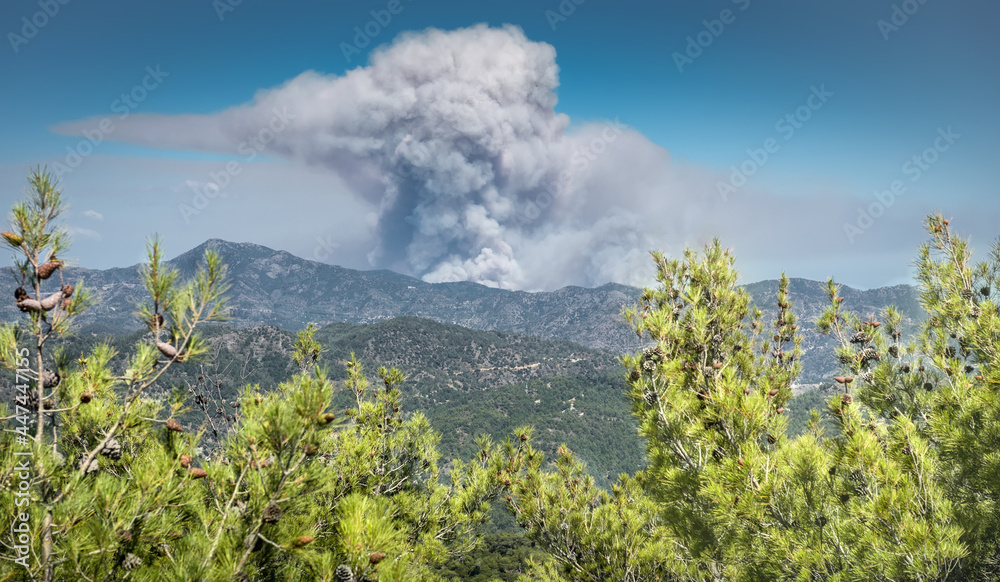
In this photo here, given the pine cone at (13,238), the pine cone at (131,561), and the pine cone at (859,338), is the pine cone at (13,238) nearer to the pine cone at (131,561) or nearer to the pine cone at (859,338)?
the pine cone at (131,561)

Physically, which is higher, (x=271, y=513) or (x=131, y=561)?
(x=271, y=513)

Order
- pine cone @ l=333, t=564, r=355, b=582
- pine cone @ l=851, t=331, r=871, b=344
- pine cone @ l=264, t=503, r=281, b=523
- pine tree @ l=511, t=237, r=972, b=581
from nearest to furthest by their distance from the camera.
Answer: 1. pine cone @ l=264, t=503, r=281, b=523
2. pine cone @ l=333, t=564, r=355, b=582
3. pine tree @ l=511, t=237, r=972, b=581
4. pine cone @ l=851, t=331, r=871, b=344

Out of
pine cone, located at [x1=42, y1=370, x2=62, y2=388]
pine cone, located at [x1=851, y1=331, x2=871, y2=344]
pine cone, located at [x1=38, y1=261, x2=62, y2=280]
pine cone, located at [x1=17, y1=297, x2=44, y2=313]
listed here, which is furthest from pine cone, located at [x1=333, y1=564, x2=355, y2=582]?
pine cone, located at [x1=851, y1=331, x2=871, y2=344]

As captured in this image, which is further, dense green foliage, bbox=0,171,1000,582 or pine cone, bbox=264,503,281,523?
dense green foliage, bbox=0,171,1000,582

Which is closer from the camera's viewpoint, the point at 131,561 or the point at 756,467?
the point at 131,561

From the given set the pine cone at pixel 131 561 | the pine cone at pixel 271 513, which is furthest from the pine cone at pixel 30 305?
the pine cone at pixel 271 513

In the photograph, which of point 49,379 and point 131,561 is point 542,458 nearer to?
point 131,561

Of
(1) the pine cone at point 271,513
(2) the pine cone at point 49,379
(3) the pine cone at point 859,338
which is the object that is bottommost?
(1) the pine cone at point 271,513

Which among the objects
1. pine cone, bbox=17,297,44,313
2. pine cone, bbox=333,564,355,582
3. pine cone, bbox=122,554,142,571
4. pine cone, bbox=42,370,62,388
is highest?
pine cone, bbox=17,297,44,313

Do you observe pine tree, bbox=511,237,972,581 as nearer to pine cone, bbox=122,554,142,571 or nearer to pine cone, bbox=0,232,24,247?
pine cone, bbox=122,554,142,571

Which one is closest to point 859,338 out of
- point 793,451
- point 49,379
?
point 793,451

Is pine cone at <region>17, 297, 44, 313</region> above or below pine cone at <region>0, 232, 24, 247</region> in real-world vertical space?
below

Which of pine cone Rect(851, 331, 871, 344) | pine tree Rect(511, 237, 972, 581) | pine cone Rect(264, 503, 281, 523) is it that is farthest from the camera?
pine cone Rect(851, 331, 871, 344)

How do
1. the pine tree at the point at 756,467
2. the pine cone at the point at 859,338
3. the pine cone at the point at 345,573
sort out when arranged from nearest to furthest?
the pine cone at the point at 345,573, the pine tree at the point at 756,467, the pine cone at the point at 859,338
